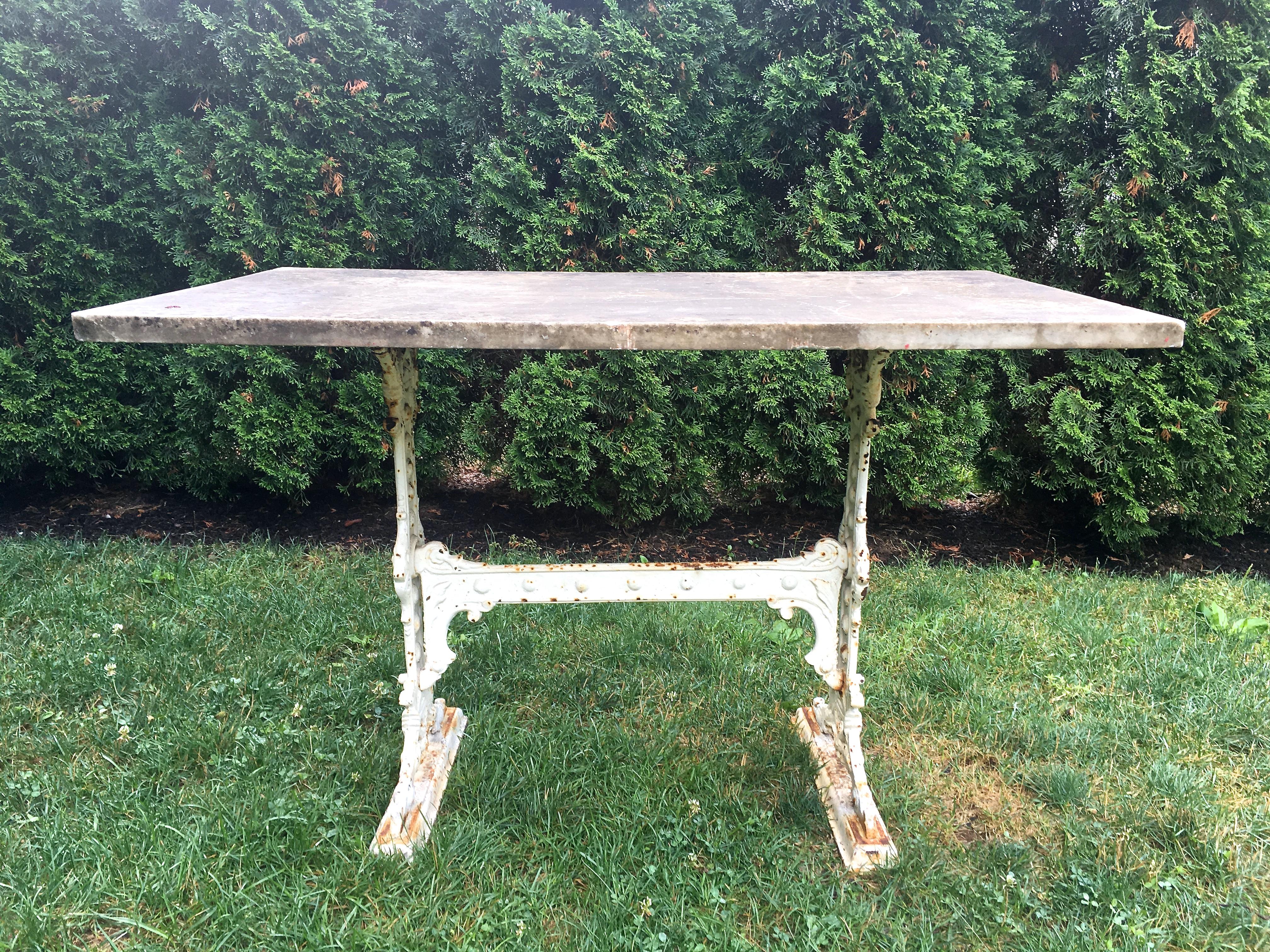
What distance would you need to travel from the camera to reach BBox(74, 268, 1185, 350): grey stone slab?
1.69 metres

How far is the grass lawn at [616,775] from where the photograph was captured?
1959 mm

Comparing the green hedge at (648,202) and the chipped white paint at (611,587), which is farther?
the green hedge at (648,202)

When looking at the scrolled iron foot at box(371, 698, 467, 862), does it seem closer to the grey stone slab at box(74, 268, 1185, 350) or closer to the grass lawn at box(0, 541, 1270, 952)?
the grass lawn at box(0, 541, 1270, 952)

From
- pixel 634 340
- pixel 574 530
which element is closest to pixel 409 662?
pixel 634 340

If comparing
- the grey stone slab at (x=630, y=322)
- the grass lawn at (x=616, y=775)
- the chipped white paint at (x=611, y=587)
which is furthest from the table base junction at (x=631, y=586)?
the grey stone slab at (x=630, y=322)

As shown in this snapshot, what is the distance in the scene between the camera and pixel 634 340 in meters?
1.69

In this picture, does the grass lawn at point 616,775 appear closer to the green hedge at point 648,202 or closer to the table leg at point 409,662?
the table leg at point 409,662

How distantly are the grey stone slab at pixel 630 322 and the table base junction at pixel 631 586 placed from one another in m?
0.35

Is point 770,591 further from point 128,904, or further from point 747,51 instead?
point 747,51

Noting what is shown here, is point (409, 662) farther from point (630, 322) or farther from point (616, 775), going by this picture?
point (630, 322)

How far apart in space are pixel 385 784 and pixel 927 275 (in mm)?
2388

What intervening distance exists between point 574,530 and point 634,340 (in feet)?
9.37

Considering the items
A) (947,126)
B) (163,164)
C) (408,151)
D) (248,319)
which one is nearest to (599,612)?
(248,319)

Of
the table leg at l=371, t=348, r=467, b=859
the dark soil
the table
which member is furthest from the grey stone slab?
the dark soil
